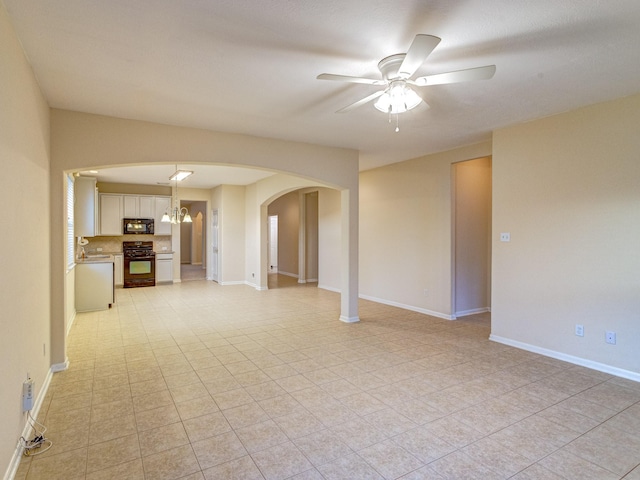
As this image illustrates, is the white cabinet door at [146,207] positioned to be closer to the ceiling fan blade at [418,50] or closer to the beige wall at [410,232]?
the beige wall at [410,232]

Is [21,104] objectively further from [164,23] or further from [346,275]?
[346,275]

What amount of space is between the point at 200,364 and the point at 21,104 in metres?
2.74

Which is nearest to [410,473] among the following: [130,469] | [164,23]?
[130,469]

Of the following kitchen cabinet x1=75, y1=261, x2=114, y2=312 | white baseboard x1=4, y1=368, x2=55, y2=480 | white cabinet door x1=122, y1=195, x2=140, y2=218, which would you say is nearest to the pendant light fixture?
white cabinet door x1=122, y1=195, x2=140, y2=218

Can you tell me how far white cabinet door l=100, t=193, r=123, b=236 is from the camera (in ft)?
28.7

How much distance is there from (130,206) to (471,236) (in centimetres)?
817

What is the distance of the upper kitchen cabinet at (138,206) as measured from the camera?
29.6 ft

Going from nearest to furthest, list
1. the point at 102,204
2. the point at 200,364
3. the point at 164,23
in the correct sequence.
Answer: the point at 164,23 → the point at 200,364 → the point at 102,204

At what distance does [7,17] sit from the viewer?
6.82 ft

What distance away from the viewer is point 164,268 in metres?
9.51

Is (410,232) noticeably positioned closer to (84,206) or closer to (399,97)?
(399,97)

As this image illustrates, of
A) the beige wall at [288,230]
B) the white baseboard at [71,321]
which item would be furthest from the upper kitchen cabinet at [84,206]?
the beige wall at [288,230]

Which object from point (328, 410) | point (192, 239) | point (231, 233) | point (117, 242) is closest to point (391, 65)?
point (328, 410)

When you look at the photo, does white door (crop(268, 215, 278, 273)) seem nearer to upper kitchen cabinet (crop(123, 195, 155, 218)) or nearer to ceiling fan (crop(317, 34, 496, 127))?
upper kitchen cabinet (crop(123, 195, 155, 218))
